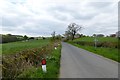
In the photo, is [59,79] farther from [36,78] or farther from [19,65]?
[19,65]

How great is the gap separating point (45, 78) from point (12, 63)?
9.15 feet

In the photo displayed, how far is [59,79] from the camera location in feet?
32.4

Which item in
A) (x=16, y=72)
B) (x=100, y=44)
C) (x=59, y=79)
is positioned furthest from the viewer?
(x=100, y=44)

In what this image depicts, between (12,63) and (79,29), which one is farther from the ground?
(79,29)

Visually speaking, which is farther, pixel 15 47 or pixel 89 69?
pixel 15 47

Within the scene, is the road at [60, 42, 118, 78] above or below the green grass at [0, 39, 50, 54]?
below

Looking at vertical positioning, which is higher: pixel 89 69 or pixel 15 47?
pixel 15 47

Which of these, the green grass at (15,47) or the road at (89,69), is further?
the green grass at (15,47)

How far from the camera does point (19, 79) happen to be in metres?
9.20

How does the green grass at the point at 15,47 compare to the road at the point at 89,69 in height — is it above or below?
above

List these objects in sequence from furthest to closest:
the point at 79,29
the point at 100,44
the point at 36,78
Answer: the point at 79,29 < the point at 100,44 < the point at 36,78

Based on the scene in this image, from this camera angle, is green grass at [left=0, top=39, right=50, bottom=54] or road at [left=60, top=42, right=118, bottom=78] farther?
green grass at [left=0, top=39, right=50, bottom=54]

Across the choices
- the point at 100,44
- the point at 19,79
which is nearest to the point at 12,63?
the point at 19,79

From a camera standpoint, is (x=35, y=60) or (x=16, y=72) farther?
(x=35, y=60)
